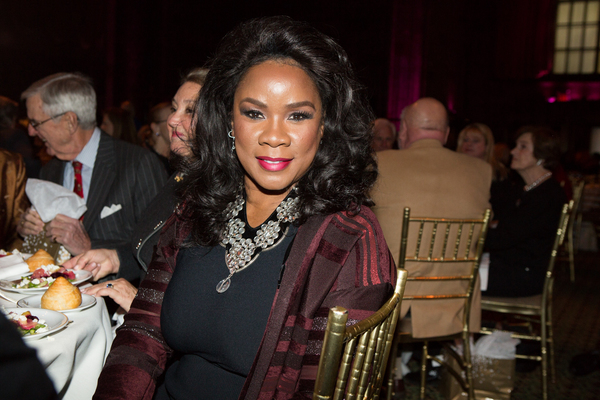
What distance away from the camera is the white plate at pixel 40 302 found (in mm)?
1496

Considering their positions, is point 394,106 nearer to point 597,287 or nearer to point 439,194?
point 597,287

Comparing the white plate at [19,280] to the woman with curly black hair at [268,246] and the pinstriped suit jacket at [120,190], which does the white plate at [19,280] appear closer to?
the woman with curly black hair at [268,246]

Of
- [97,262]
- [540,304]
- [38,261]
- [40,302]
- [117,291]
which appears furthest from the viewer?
[540,304]

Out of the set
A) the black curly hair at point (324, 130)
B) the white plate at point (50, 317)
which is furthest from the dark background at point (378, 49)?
the white plate at point (50, 317)

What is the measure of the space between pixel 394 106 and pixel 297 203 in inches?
398

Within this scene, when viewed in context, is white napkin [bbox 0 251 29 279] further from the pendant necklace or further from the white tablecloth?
the pendant necklace

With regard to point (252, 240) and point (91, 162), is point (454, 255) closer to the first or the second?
point (252, 240)

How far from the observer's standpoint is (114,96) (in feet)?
29.2

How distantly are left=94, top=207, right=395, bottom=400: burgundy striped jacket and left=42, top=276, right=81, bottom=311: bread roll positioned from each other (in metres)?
0.30

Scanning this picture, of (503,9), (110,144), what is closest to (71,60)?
(110,144)

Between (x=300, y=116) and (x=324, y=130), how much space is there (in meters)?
0.15

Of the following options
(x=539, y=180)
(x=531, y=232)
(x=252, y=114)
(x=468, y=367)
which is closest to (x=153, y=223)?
(x=252, y=114)

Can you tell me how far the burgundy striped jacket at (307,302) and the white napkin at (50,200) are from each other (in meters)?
1.07

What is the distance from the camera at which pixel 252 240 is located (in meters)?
1.40
